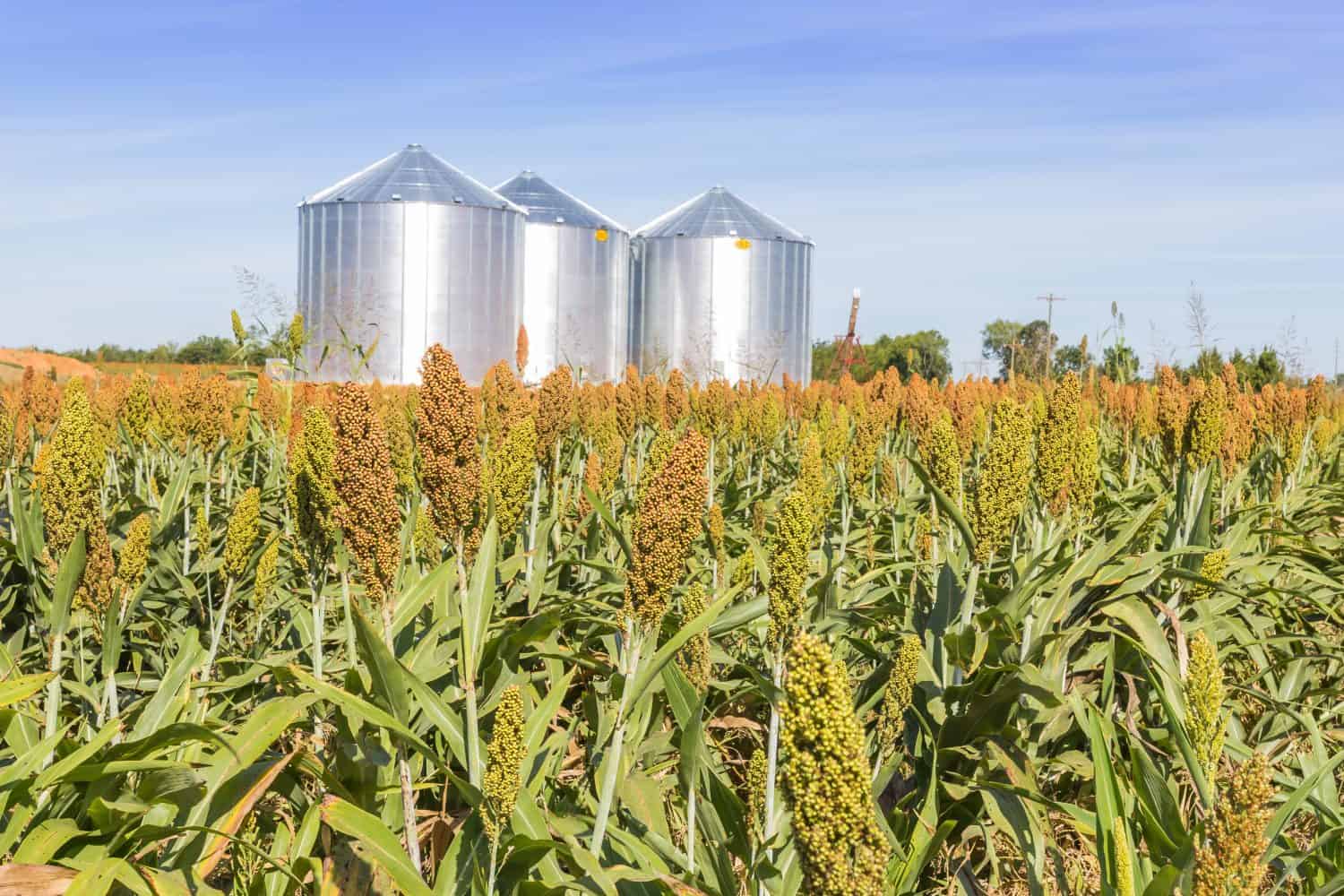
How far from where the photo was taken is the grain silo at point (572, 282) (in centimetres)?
3803

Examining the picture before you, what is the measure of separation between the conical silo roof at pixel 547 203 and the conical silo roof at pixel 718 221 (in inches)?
102

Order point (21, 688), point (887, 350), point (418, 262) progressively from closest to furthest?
point (21, 688) < point (418, 262) < point (887, 350)

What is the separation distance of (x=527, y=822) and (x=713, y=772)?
59 cm

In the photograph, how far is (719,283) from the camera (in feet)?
132

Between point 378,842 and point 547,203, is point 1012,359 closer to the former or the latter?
point 378,842

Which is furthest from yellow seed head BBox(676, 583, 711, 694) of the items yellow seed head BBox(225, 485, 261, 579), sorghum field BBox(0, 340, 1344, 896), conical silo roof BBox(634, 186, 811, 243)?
conical silo roof BBox(634, 186, 811, 243)

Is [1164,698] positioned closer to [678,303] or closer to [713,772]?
[713,772]

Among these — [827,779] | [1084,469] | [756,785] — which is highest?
[1084,469]

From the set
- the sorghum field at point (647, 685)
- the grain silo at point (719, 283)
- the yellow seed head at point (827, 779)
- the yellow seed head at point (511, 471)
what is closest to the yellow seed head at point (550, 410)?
the sorghum field at point (647, 685)

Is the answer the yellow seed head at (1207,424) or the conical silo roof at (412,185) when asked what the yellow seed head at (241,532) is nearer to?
the yellow seed head at (1207,424)

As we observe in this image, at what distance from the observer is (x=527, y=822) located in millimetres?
2670

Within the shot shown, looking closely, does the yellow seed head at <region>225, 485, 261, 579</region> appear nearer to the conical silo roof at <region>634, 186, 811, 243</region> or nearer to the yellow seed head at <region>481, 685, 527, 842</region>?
the yellow seed head at <region>481, 685, 527, 842</region>

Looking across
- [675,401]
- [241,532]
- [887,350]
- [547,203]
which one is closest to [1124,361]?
[675,401]

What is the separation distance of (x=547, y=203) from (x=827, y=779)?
1549 inches
